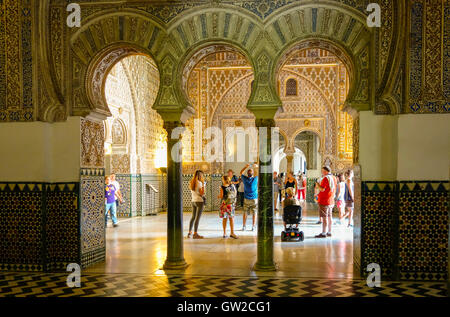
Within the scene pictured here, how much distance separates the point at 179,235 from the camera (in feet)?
18.9

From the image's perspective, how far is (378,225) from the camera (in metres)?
5.28

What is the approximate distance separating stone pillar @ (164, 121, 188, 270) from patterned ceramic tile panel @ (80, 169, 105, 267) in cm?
113

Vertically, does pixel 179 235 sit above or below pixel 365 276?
above

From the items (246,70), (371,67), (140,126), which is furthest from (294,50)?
(246,70)

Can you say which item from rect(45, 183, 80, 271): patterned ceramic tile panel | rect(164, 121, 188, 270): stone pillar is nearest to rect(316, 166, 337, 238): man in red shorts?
rect(164, 121, 188, 270): stone pillar

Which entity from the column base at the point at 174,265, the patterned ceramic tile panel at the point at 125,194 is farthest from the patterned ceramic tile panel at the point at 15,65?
the patterned ceramic tile panel at the point at 125,194

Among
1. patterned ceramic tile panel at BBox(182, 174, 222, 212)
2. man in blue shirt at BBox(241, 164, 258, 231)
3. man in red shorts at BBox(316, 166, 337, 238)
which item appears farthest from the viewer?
patterned ceramic tile panel at BBox(182, 174, 222, 212)

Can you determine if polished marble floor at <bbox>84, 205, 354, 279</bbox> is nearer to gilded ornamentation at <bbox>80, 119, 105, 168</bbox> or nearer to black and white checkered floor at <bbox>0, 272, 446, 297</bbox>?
black and white checkered floor at <bbox>0, 272, 446, 297</bbox>

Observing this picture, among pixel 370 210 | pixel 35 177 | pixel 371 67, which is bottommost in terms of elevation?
pixel 370 210

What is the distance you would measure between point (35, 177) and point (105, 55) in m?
1.93

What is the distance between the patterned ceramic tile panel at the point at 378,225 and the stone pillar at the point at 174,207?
2.42 metres

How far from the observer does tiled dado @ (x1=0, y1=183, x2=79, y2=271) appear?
5648 mm
